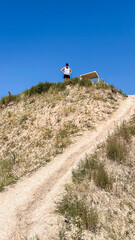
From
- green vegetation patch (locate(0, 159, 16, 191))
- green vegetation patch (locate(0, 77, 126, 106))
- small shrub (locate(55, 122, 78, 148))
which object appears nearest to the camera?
green vegetation patch (locate(0, 159, 16, 191))

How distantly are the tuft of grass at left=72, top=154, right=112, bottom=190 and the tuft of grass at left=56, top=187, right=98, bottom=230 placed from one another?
1.14 metres

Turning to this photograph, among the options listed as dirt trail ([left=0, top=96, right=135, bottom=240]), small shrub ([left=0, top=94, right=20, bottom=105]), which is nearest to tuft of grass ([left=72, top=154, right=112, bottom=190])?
dirt trail ([left=0, top=96, right=135, bottom=240])

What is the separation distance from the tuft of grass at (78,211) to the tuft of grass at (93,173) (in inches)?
44.8

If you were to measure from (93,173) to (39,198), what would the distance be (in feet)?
6.93

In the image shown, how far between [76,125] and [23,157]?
3971 mm

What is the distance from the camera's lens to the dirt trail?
5379 mm

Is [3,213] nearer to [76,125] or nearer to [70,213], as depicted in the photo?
[70,213]

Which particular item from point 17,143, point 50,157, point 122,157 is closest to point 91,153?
point 122,157

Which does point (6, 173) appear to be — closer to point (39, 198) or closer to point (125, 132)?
point (39, 198)

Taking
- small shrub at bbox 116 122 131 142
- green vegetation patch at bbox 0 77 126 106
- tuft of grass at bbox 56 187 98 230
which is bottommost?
tuft of grass at bbox 56 187 98 230

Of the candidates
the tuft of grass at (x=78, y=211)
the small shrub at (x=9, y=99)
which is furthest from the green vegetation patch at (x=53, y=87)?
the tuft of grass at (x=78, y=211)

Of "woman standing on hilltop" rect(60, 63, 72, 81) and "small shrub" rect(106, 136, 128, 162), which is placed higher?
"woman standing on hilltop" rect(60, 63, 72, 81)

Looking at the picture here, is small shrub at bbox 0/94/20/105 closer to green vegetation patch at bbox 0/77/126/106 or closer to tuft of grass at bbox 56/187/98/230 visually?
green vegetation patch at bbox 0/77/126/106

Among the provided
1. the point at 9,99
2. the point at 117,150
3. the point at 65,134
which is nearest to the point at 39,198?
the point at 117,150
